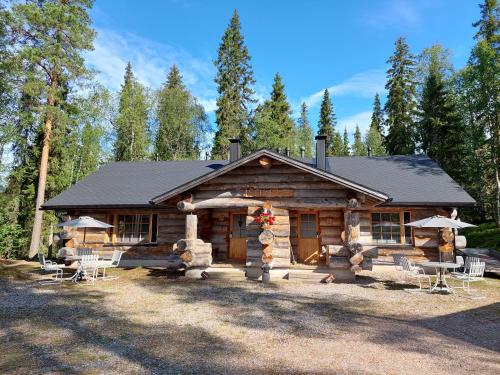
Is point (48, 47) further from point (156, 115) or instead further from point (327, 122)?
point (327, 122)

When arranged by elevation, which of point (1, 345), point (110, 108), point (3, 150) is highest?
point (110, 108)

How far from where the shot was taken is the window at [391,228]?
45.4 ft

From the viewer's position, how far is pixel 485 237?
78.7 ft

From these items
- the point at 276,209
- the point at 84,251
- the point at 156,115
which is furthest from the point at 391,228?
the point at 156,115

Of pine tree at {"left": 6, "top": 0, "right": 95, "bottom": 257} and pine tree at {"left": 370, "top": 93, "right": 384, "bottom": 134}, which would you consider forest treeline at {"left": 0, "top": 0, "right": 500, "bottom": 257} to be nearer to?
pine tree at {"left": 6, "top": 0, "right": 95, "bottom": 257}

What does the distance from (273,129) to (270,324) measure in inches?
1136

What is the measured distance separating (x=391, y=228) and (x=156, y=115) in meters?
28.1

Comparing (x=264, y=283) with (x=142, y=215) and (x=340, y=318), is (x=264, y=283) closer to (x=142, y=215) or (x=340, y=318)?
(x=340, y=318)

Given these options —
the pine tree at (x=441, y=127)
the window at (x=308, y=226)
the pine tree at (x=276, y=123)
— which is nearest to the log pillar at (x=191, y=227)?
the window at (x=308, y=226)

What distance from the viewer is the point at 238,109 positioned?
34656 millimetres

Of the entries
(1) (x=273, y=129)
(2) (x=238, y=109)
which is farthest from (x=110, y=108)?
(1) (x=273, y=129)

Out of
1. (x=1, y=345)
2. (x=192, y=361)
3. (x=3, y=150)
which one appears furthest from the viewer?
(x=3, y=150)

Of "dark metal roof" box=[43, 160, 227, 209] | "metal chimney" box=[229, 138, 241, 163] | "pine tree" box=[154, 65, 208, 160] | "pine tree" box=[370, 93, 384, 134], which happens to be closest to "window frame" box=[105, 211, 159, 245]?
"dark metal roof" box=[43, 160, 227, 209]

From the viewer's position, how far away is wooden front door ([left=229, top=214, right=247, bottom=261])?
48.8 ft
